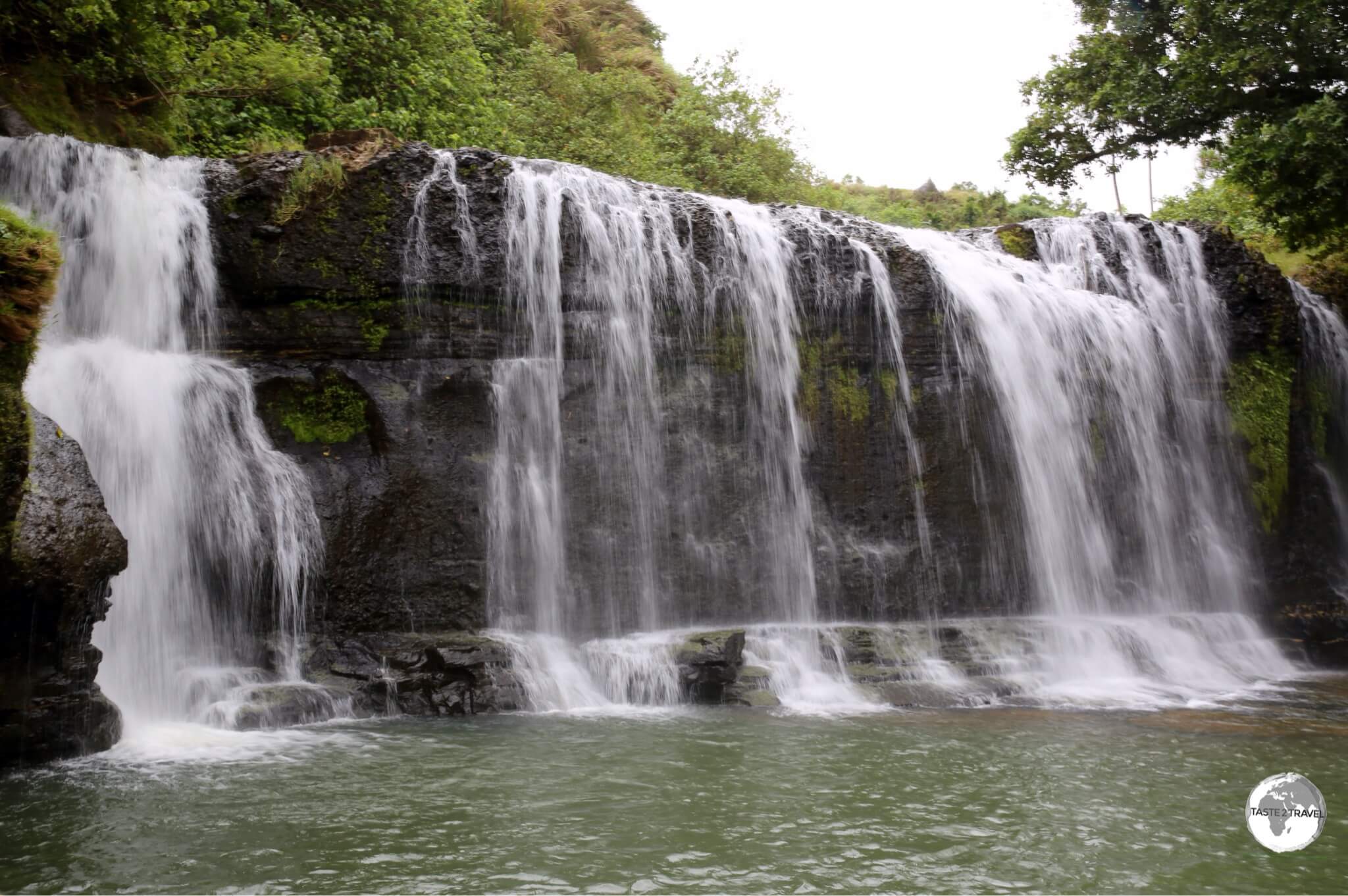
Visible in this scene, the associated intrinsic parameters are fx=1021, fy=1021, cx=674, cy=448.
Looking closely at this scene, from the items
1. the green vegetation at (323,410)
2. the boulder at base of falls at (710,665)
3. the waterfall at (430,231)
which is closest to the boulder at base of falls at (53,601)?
the green vegetation at (323,410)

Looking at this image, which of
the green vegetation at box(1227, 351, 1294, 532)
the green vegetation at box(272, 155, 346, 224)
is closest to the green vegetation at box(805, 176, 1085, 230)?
the green vegetation at box(1227, 351, 1294, 532)

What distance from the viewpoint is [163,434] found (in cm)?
918

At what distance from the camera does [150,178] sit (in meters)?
10.1

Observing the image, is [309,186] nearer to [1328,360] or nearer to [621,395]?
[621,395]

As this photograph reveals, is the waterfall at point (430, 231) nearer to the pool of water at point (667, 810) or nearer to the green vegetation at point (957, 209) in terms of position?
the pool of water at point (667, 810)

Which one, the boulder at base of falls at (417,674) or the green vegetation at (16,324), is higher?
the green vegetation at (16,324)

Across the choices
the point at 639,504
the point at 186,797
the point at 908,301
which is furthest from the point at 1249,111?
the point at 186,797

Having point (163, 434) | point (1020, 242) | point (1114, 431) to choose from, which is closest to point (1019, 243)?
point (1020, 242)

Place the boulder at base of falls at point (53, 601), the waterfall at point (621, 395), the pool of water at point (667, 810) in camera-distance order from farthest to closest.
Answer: the waterfall at point (621, 395) → the boulder at base of falls at point (53, 601) → the pool of water at point (667, 810)

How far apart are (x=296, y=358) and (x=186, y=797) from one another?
5.37m

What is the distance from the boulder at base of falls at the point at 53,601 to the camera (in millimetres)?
6414

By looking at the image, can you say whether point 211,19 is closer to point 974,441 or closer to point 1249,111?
point 974,441

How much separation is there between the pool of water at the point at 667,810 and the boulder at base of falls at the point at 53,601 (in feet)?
0.98

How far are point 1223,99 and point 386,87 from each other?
13106 millimetres
